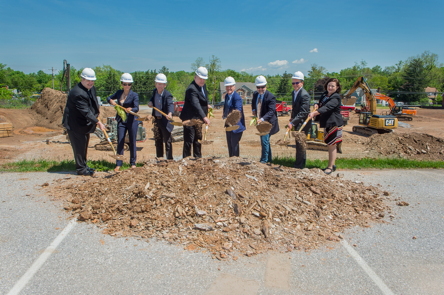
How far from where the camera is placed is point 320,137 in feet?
38.8

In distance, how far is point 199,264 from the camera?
328 cm

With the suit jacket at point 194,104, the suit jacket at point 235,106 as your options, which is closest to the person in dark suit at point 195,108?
the suit jacket at point 194,104

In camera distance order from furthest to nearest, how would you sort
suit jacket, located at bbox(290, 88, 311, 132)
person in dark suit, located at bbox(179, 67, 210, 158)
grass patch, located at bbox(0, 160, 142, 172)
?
grass patch, located at bbox(0, 160, 142, 172) → suit jacket, located at bbox(290, 88, 311, 132) → person in dark suit, located at bbox(179, 67, 210, 158)

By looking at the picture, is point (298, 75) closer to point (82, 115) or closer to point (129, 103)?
point (129, 103)

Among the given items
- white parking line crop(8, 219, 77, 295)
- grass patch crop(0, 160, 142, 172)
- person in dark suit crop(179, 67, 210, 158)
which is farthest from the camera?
grass patch crop(0, 160, 142, 172)

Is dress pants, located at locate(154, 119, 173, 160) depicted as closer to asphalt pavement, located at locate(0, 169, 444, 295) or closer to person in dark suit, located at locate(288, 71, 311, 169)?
person in dark suit, located at locate(288, 71, 311, 169)

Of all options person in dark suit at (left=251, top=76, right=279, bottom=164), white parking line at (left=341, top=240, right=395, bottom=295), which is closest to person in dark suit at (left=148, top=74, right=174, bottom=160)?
person in dark suit at (left=251, top=76, right=279, bottom=164)

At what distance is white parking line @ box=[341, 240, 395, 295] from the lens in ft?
9.53

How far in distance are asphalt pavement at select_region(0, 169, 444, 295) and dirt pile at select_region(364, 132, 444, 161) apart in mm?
6839

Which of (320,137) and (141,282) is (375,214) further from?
(320,137)

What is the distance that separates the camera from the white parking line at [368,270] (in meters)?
2.91

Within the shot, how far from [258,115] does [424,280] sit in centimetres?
425

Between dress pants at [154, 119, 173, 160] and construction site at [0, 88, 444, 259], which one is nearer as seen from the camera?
construction site at [0, 88, 444, 259]

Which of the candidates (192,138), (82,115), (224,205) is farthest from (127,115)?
(224,205)
